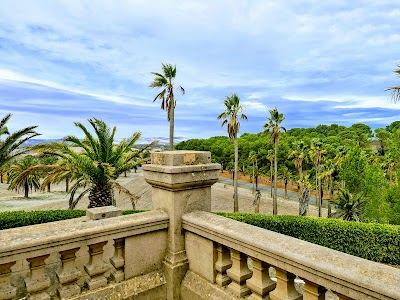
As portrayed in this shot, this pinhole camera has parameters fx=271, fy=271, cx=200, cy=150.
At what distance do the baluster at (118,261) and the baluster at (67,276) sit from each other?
1.20 feet

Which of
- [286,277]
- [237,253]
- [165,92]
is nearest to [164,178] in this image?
[237,253]

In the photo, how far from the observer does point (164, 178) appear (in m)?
2.94

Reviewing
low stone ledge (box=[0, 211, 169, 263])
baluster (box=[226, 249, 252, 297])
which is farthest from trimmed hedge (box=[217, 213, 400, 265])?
baluster (box=[226, 249, 252, 297])

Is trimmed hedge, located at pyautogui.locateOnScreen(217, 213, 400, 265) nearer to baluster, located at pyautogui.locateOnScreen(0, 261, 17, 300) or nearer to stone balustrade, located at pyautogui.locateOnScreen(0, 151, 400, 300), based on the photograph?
stone balustrade, located at pyautogui.locateOnScreen(0, 151, 400, 300)

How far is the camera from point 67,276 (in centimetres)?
248

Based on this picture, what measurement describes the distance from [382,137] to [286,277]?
93498 mm

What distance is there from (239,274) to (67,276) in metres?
1.58

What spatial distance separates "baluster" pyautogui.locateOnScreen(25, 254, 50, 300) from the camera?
233 cm

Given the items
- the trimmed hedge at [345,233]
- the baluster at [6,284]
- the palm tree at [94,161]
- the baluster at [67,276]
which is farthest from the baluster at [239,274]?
the trimmed hedge at [345,233]

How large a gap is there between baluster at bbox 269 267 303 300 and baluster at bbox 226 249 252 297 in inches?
14.3

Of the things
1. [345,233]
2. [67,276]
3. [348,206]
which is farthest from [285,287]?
[348,206]

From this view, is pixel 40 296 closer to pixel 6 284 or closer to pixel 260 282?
pixel 6 284

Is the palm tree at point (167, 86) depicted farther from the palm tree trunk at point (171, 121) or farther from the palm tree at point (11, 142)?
the palm tree at point (11, 142)

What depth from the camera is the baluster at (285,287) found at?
2.11 m
